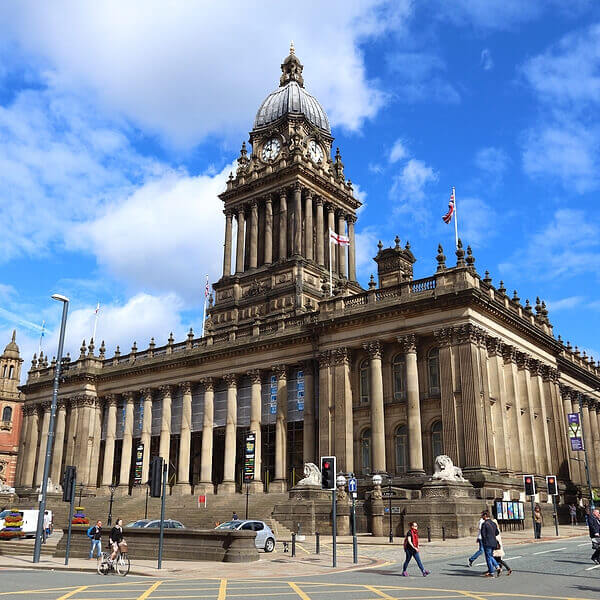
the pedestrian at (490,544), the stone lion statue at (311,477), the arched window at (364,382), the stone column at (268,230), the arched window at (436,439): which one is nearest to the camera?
the pedestrian at (490,544)

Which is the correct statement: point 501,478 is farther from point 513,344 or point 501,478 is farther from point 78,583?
point 78,583

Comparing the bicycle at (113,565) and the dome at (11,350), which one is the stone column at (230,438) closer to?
the bicycle at (113,565)

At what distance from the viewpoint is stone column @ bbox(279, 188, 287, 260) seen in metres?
73.1

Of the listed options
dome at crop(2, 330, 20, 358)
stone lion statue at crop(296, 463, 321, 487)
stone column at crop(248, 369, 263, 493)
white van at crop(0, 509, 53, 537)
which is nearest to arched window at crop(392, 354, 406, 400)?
stone lion statue at crop(296, 463, 321, 487)

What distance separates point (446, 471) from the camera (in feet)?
128

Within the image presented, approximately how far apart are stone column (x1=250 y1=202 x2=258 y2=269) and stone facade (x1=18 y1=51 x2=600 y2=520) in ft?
0.55

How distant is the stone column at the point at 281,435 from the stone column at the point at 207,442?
668cm

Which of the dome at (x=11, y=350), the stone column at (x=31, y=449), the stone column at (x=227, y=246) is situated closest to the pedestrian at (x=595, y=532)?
the stone column at (x=227, y=246)

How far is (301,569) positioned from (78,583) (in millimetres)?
7825

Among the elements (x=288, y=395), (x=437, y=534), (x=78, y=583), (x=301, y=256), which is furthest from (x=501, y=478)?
(x=301, y=256)

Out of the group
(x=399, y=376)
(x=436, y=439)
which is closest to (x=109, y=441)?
(x=399, y=376)

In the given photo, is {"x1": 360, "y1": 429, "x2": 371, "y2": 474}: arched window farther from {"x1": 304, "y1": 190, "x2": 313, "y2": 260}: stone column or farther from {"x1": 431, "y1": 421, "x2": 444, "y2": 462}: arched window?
{"x1": 304, "y1": 190, "x2": 313, "y2": 260}: stone column

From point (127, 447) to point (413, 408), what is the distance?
105ft

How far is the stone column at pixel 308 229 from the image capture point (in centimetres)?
7319
